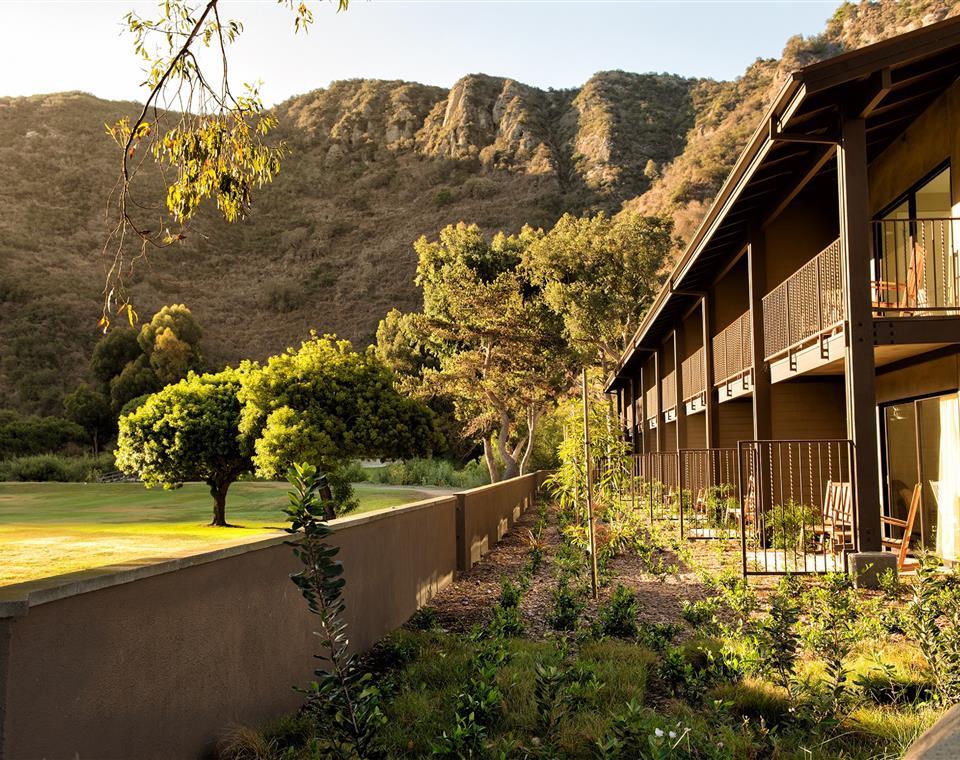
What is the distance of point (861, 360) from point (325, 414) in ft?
50.9

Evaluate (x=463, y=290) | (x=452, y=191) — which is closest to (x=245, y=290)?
(x=452, y=191)

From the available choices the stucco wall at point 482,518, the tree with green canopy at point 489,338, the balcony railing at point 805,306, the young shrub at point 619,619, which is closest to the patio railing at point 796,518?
the balcony railing at point 805,306

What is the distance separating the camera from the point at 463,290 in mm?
38375

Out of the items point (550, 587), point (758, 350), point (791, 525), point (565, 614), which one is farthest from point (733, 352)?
point (565, 614)

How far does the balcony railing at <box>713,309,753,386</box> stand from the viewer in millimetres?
Result: 16969

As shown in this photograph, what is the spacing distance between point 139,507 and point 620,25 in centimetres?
2818

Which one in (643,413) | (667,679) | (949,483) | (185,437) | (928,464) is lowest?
(667,679)

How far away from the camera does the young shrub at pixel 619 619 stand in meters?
7.83

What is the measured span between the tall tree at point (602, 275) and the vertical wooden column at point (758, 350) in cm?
2455

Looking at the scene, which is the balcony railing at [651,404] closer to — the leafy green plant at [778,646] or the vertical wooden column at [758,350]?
the vertical wooden column at [758,350]

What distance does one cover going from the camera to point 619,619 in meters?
7.89

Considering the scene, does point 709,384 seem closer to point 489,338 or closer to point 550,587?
point 550,587

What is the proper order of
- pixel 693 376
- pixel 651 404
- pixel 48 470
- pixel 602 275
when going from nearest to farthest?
pixel 693 376
pixel 651 404
pixel 602 275
pixel 48 470

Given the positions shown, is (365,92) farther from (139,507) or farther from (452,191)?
(139,507)
